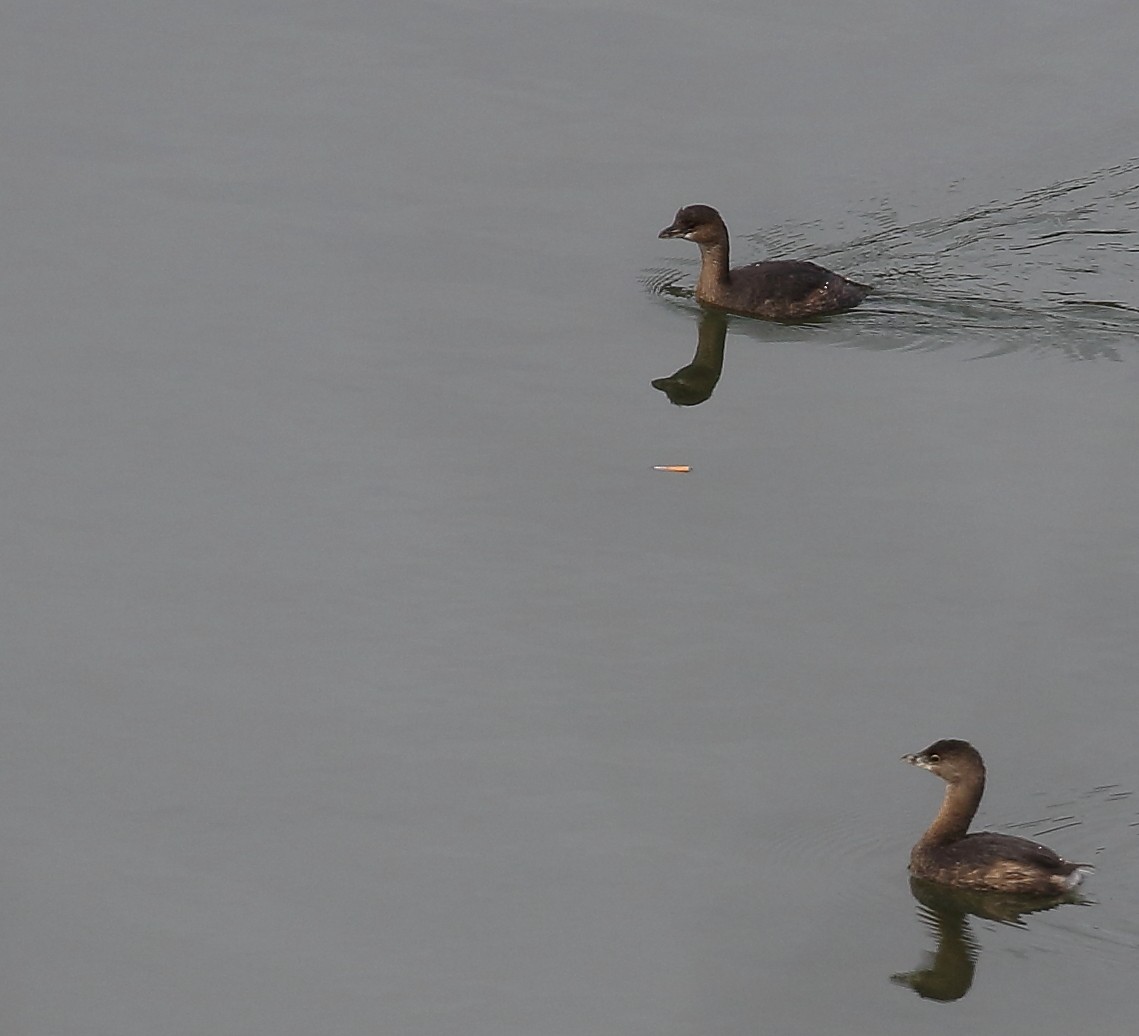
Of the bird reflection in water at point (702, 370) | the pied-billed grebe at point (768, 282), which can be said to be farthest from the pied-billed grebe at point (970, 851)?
the pied-billed grebe at point (768, 282)

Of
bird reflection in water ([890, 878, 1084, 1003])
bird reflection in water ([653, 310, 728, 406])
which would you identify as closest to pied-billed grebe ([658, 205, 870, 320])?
bird reflection in water ([653, 310, 728, 406])

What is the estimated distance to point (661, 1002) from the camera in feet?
29.6

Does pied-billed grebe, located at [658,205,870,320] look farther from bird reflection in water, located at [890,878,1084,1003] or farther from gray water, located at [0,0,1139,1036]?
bird reflection in water, located at [890,878,1084,1003]

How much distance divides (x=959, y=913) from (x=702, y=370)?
18.3ft

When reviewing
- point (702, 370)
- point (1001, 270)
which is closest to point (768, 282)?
point (702, 370)

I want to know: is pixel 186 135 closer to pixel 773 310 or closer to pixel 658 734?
pixel 773 310

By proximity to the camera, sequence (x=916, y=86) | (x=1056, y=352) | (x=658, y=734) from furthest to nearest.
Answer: (x=916, y=86), (x=1056, y=352), (x=658, y=734)

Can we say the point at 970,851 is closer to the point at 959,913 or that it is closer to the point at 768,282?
the point at 959,913

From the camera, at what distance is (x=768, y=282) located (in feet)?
50.1

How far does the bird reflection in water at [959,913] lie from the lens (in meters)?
9.44

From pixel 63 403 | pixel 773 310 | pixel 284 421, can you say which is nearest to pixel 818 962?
pixel 284 421

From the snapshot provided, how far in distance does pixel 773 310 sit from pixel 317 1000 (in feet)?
24.6

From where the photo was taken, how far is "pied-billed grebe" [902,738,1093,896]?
962 cm

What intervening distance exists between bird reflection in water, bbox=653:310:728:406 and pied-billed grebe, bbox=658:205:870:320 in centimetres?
Result: 19
